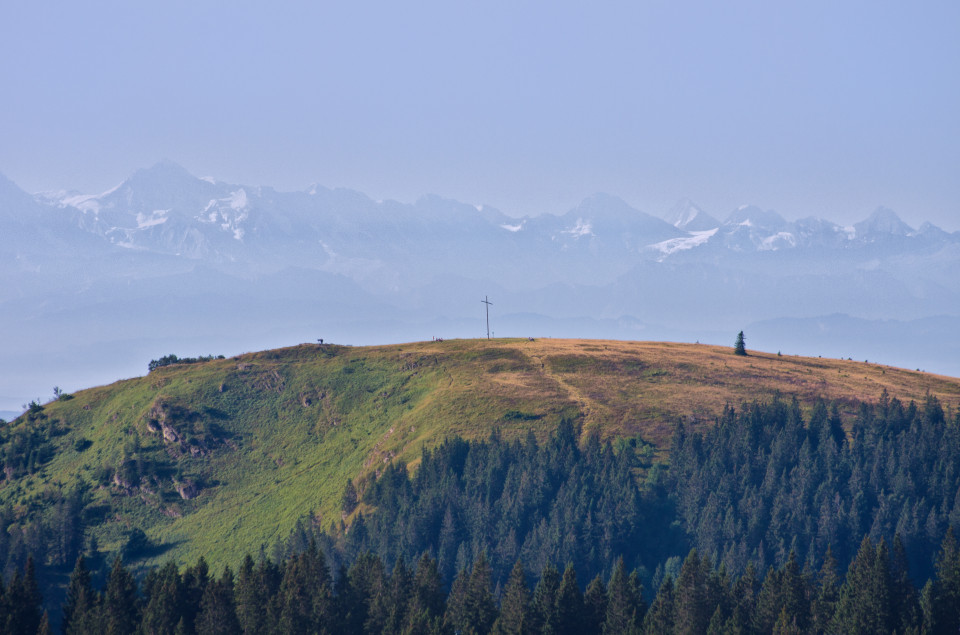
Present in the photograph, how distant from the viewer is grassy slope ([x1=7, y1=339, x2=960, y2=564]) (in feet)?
547

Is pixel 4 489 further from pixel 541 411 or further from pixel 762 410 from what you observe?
pixel 762 410

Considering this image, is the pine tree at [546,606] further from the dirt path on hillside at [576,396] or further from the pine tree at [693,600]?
the dirt path on hillside at [576,396]

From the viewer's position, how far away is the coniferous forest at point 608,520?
342ft

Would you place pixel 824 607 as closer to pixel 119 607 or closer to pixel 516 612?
pixel 516 612

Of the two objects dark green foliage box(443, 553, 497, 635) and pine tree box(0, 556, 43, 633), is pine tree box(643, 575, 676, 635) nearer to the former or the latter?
dark green foliage box(443, 553, 497, 635)

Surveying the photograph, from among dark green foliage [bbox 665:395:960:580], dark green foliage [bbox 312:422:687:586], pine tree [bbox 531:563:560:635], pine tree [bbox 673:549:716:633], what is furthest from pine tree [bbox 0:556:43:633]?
dark green foliage [bbox 665:395:960:580]

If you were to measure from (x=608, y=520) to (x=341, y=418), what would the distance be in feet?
198

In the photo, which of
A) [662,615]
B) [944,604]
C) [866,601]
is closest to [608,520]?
[662,615]

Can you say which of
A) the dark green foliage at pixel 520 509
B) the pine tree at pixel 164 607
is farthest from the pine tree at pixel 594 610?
the dark green foliage at pixel 520 509

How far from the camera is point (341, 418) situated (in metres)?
188

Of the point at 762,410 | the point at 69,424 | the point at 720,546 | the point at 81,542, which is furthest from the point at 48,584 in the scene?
the point at 762,410

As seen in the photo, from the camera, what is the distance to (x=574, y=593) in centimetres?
9994

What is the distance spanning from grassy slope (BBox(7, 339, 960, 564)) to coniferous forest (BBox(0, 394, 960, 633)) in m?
6.40

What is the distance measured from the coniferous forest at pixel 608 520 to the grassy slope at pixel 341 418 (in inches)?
252
